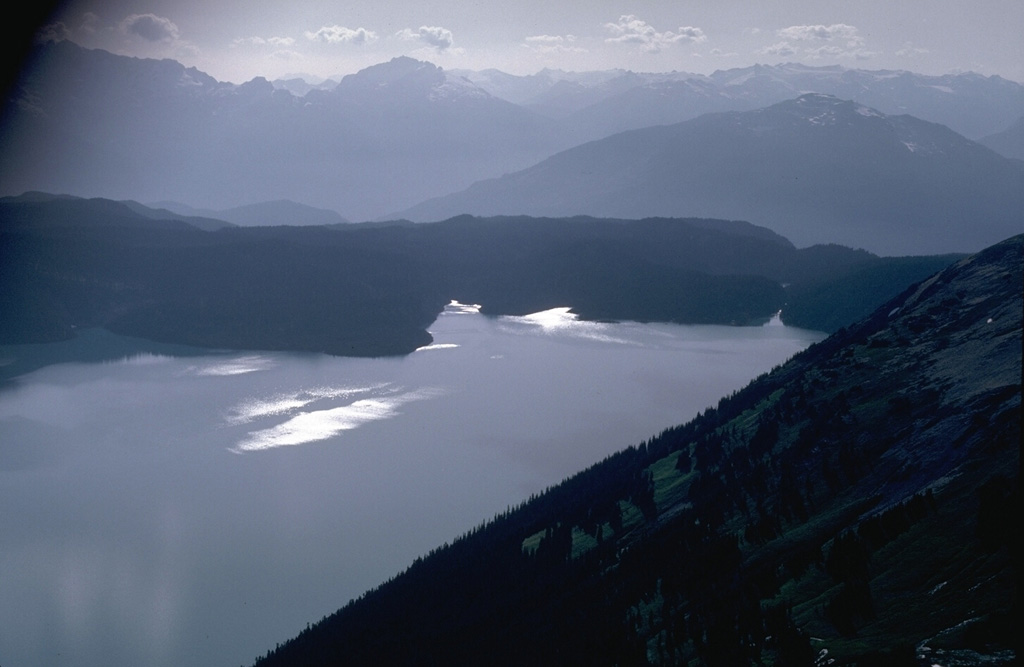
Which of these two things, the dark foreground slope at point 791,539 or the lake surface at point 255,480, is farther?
the lake surface at point 255,480

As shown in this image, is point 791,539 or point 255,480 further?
point 255,480

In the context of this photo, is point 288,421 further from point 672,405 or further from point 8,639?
point 8,639

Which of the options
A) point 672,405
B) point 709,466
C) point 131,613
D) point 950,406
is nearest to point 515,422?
point 672,405

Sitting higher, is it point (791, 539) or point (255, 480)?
point (791, 539)
